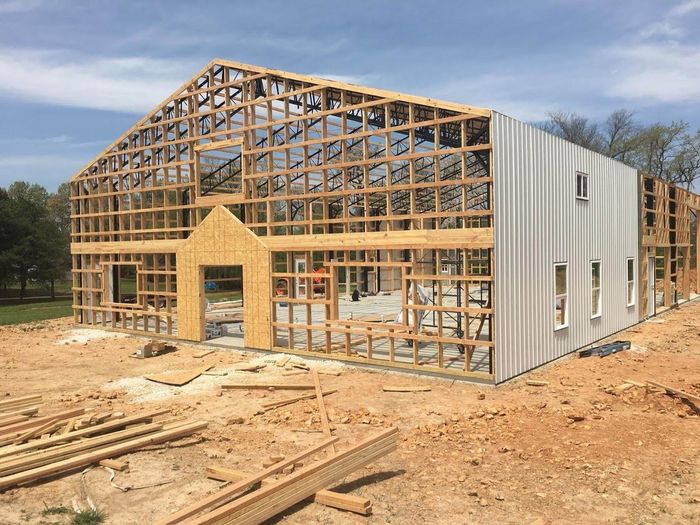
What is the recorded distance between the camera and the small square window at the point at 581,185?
14.8m

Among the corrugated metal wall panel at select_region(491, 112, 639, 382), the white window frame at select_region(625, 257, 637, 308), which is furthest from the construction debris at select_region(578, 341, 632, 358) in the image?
the white window frame at select_region(625, 257, 637, 308)

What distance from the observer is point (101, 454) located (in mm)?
7285

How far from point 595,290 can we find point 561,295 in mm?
2774

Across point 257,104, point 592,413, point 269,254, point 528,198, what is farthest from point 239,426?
point 257,104

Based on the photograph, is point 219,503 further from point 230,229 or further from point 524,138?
point 230,229

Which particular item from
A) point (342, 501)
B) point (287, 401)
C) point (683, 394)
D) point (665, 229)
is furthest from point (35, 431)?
point (665, 229)

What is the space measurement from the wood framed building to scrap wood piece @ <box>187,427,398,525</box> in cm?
496

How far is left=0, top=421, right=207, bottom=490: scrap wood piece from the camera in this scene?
6.54 metres

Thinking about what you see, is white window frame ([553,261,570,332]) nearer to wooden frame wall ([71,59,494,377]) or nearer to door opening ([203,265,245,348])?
wooden frame wall ([71,59,494,377])

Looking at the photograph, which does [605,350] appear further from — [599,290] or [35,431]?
[35,431]

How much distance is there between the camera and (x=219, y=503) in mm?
5449

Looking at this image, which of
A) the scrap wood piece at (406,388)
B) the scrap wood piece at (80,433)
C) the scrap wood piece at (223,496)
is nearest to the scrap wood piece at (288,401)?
the scrap wood piece at (406,388)

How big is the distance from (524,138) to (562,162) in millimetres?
2262

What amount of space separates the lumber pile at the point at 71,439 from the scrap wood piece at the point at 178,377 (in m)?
2.56
